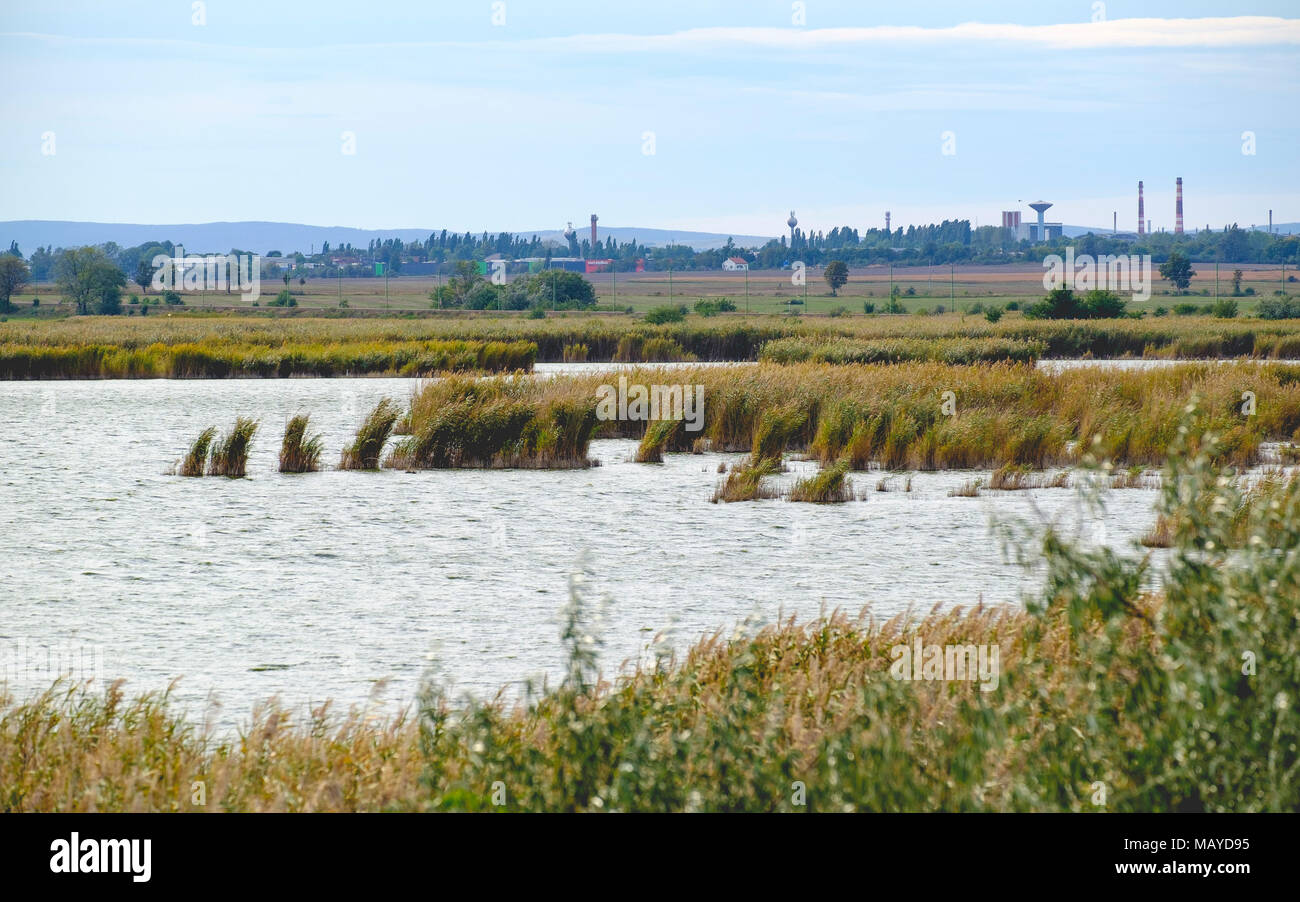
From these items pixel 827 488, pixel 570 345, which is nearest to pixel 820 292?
pixel 570 345

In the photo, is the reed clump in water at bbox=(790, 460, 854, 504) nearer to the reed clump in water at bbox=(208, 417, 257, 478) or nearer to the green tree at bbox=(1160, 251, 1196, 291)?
the reed clump in water at bbox=(208, 417, 257, 478)

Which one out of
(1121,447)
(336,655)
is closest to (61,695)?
(336,655)

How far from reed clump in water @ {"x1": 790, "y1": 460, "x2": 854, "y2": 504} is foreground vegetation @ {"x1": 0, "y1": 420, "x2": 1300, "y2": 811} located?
392 inches

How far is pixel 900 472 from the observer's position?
1948cm

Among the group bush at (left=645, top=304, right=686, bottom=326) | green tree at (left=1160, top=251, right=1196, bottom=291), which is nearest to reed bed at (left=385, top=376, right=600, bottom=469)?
bush at (left=645, top=304, right=686, bottom=326)

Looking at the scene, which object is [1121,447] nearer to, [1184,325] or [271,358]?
[271,358]

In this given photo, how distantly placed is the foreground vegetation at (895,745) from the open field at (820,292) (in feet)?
237

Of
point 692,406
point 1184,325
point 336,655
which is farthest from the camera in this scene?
point 1184,325

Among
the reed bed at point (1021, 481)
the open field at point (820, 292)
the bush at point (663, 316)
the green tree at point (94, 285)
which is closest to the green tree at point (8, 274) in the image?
the open field at point (820, 292)

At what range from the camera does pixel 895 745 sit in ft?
15.8

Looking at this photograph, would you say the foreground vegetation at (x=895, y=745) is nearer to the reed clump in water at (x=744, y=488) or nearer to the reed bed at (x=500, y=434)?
the reed clump in water at (x=744, y=488)

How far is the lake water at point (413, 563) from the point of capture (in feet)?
30.2

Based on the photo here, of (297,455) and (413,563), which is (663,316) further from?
(413,563)

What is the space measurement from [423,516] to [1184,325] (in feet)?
132
